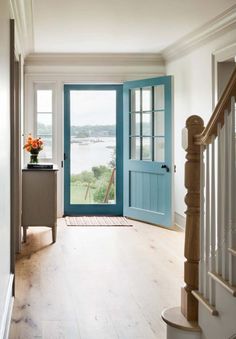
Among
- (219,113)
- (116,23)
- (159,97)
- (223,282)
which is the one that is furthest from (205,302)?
(159,97)

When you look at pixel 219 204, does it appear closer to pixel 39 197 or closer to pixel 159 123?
pixel 39 197

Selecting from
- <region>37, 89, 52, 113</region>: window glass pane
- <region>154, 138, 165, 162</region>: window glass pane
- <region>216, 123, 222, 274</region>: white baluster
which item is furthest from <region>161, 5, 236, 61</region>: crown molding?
<region>216, 123, 222, 274</region>: white baluster

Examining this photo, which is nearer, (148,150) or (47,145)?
(148,150)

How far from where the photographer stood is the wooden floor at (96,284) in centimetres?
323

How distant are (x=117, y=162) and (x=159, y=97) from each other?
137 centimetres

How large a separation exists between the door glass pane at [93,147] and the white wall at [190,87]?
3.91 feet

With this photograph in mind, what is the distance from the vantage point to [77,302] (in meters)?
3.71

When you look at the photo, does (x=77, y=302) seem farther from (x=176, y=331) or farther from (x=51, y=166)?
(x=51, y=166)

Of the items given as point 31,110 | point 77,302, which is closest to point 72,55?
point 31,110

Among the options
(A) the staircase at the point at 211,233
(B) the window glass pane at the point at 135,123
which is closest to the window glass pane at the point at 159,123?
(B) the window glass pane at the point at 135,123

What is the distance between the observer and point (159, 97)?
22.9 ft

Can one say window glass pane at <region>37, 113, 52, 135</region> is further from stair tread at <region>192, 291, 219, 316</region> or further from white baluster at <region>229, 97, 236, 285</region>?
white baluster at <region>229, 97, 236, 285</region>

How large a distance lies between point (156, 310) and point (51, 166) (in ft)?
8.76

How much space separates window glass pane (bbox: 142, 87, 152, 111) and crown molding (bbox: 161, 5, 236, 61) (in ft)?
1.86
